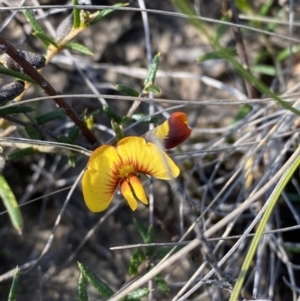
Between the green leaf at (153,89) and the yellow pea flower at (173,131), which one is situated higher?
the green leaf at (153,89)

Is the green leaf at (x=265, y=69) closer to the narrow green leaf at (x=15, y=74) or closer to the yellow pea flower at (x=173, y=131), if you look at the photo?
the yellow pea flower at (x=173, y=131)

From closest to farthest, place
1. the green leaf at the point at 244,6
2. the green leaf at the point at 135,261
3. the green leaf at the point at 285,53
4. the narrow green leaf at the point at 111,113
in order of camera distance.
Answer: the narrow green leaf at the point at 111,113 < the green leaf at the point at 135,261 < the green leaf at the point at 244,6 < the green leaf at the point at 285,53

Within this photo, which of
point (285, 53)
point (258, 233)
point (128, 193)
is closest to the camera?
point (258, 233)

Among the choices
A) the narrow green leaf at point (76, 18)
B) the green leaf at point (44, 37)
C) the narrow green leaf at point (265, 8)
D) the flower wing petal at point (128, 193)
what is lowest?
the flower wing petal at point (128, 193)

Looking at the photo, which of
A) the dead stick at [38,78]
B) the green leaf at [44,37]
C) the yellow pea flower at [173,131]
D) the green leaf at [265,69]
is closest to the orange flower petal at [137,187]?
the yellow pea flower at [173,131]

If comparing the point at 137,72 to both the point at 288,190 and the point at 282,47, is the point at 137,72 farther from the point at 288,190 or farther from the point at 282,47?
the point at 288,190

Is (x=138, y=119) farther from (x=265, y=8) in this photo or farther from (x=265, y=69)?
(x=265, y=8)

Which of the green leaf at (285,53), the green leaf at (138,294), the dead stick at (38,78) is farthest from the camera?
the green leaf at (285,53)

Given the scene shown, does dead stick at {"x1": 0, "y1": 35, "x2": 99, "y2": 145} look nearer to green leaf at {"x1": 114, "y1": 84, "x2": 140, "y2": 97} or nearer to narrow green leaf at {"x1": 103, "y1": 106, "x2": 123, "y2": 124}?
narrow green leaf at {"x1": 103, "y1": 106, "x2": 123, "y2": 124}

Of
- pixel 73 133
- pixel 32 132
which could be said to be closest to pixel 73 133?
pixel 73 133

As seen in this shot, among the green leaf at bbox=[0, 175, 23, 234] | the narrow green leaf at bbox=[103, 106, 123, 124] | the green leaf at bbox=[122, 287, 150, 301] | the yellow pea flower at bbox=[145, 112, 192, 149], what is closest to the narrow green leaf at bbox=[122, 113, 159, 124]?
the narrow green leaf at bbox=[103, 106, 123, 124]
